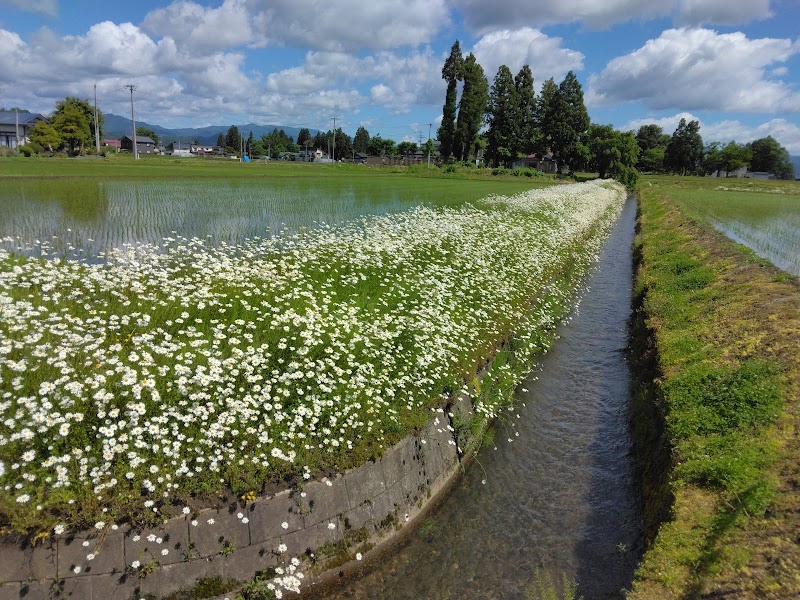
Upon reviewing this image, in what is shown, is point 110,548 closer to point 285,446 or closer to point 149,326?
point 285,446

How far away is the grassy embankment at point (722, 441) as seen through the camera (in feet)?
17.0

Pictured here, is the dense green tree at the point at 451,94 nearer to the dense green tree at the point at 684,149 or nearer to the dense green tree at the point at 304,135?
the dense green tree at the point at 684,149

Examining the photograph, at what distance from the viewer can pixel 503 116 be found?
313 ft

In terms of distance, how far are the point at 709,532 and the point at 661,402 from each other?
365 centimetres

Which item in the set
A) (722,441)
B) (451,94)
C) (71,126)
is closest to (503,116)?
(451,94)

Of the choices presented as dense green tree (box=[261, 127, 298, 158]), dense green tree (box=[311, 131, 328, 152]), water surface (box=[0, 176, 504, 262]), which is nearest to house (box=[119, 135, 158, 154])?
dense green tree (box=[261, 127, 298, 158])

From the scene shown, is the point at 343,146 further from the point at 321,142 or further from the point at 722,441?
the point at 722,441

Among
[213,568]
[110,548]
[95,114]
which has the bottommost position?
[213,568]

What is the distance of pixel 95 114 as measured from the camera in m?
84.2

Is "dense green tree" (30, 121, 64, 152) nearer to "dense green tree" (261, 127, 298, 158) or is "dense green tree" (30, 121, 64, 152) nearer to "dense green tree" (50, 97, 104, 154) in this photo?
"dense green tree" (50, 97, 104, 154)

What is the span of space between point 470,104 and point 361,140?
4555 inches

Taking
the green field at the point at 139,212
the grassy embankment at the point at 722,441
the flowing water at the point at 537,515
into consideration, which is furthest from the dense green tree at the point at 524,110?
the flowing water at the point at 537,515

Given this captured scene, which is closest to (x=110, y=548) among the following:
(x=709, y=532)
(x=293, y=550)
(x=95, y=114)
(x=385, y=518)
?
(x=293, y=550)

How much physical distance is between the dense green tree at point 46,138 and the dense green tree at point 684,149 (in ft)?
445
